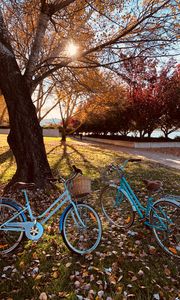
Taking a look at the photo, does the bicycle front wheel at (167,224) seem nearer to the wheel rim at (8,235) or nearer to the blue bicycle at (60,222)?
the blue bicycle at (60,222)

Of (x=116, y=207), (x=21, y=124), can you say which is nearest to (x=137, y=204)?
(x=116, y=207)

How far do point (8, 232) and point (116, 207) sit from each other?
196 centimetres

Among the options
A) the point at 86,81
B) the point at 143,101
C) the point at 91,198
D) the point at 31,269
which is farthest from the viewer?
the point at 143,101

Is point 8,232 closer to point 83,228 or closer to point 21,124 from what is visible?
point 83,228

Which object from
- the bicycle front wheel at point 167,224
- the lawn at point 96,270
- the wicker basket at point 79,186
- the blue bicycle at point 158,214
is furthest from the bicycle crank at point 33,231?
the bicycle front wheel at point 167,224

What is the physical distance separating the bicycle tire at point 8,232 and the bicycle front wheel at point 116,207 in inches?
61.0

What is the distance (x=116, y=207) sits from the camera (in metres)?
4.40

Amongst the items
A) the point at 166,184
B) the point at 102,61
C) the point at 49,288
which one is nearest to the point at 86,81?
the point at 102,61

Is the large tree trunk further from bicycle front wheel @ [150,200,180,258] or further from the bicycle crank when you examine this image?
bicycle front wheel @ [150,200,180,258]

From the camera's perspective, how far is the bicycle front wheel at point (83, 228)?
3.01 meters

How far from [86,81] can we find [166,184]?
4.67 meters

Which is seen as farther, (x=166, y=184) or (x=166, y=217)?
(x=166, y=184)

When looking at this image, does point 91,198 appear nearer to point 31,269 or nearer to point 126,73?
point 31,269

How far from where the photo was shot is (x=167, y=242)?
3389mm
